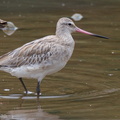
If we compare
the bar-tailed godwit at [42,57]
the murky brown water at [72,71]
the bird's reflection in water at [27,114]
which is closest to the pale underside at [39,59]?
the bar-tailed godwit at [42,57]

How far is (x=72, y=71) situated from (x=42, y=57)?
A: 1.69 metres

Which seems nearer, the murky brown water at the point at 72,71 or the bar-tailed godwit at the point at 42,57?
the murky brown water at the point at 72,71

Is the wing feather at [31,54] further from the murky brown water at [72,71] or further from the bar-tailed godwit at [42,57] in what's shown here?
the murky brown water at [72,71]

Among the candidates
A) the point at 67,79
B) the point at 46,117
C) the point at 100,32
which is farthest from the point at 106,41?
the point at 46,117

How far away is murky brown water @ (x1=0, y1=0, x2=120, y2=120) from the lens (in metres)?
10.5

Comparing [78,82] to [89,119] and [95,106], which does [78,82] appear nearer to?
[95,106]

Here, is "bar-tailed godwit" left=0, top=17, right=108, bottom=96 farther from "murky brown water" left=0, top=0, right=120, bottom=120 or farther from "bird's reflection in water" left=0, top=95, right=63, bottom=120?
"bird's reflection in water" left=0, top=95, right=63, bottom=120

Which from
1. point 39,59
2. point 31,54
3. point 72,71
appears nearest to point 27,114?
point 39,59

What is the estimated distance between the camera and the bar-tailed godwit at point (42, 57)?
38.6 feet

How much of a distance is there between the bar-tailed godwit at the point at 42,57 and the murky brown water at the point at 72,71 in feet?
1.46

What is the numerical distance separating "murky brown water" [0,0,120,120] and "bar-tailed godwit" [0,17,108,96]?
44 centimetres

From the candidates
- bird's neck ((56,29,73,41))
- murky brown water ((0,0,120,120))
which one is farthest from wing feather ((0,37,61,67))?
murky brown water ((0,0,120,120))

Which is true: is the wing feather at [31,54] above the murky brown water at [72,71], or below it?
above

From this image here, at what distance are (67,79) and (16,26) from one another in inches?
218
